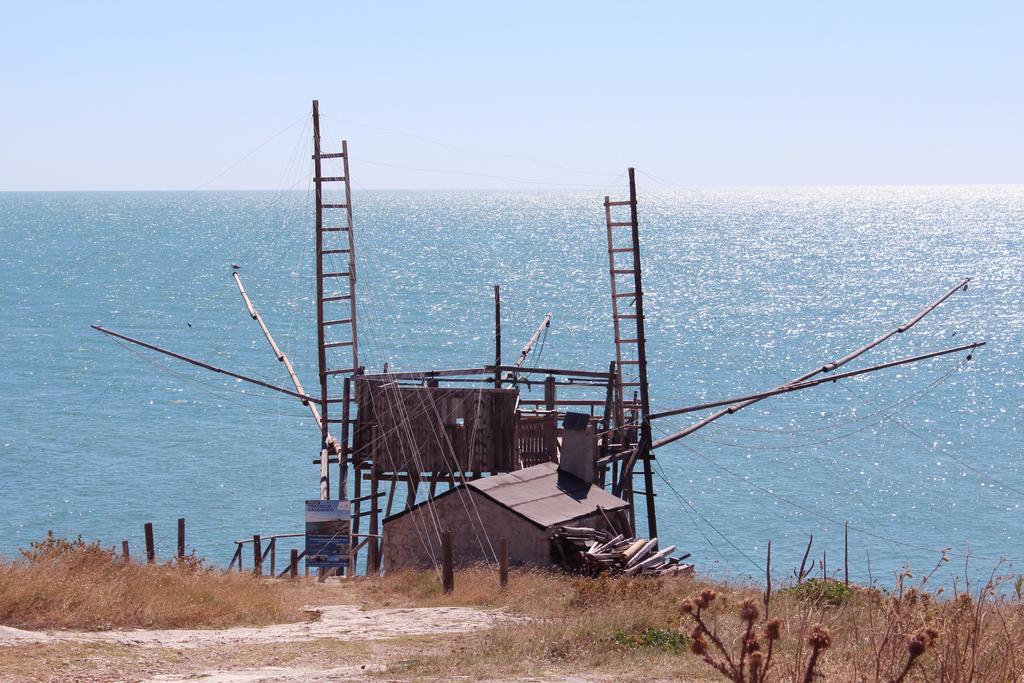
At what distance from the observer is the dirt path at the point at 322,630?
15.0m

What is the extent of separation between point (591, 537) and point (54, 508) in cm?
3155

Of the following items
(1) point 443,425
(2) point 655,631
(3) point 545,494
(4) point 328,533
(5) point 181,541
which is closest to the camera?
(2) point 655,631

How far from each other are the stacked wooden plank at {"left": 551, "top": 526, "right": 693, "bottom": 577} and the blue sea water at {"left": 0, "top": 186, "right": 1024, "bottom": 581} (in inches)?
428

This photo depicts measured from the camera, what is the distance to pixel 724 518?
51.4m

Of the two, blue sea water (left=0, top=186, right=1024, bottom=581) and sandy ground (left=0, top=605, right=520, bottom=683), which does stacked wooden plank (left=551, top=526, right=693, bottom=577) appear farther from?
blue sea water (left=0, top=186, right=1024, bottom=581)

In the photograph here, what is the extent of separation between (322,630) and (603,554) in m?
7.68

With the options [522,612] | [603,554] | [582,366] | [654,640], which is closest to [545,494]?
[603,554]

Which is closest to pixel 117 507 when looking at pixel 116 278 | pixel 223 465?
pixel 223 465

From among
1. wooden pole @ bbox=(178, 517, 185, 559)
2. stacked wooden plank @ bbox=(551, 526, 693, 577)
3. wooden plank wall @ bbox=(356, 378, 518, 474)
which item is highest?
wooden plank wall @ bbox=(356, 378, 518, 474)

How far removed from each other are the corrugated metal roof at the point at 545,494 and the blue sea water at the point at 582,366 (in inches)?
351

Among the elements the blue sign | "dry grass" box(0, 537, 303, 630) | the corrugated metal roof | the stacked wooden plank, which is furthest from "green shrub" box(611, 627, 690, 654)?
the blue sign

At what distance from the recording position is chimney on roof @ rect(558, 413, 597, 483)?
27.1 m

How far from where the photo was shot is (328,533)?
78.3ft

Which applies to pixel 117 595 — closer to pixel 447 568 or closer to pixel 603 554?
pixel 447 568
